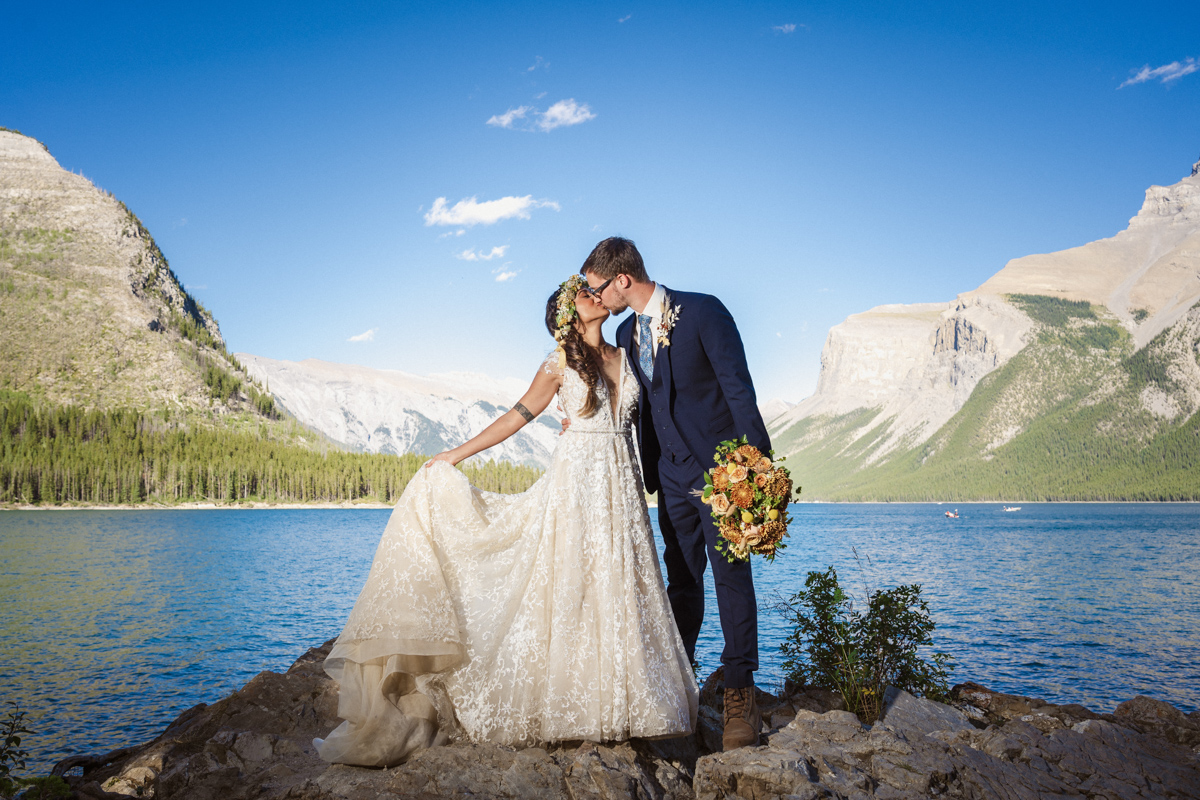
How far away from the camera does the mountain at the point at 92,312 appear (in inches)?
4956

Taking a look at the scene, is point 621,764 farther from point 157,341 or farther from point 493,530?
point 157,341

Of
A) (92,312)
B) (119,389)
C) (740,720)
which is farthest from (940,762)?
(92,312)

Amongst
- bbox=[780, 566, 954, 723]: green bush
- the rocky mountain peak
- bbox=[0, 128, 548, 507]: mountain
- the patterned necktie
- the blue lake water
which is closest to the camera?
the patterned necktie

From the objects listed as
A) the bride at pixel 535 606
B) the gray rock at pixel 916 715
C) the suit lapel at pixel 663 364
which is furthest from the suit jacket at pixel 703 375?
the gray rock at pixel 916 715

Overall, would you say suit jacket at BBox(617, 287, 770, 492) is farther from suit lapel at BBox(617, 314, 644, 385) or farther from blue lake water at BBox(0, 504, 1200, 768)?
blue lake water at BBox(0, 504, 1200, 768)

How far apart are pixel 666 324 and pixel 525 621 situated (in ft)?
6.94

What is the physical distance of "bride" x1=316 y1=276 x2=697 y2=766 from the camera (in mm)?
4375

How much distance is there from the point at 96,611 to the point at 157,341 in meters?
140

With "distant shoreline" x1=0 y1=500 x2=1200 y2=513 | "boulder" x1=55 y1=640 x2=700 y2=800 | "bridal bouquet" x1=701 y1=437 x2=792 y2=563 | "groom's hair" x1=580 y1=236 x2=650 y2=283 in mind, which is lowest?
"distant shoreline" x1=0 y1=500 x2=1200 y2=513

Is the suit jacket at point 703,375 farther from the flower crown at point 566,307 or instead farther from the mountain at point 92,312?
the mountain at point 92,312

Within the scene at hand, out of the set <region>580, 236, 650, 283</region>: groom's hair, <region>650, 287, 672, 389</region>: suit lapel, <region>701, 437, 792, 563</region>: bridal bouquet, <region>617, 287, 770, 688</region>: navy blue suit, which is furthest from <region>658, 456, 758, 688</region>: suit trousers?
<region>580, 236, 650, 283</region>: groom's hair

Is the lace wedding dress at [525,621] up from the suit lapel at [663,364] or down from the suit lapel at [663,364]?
down

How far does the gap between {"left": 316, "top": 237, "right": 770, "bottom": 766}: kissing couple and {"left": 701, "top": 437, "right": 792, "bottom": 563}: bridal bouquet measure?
0.19 meters

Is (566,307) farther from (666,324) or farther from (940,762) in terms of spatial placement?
(940,762)
